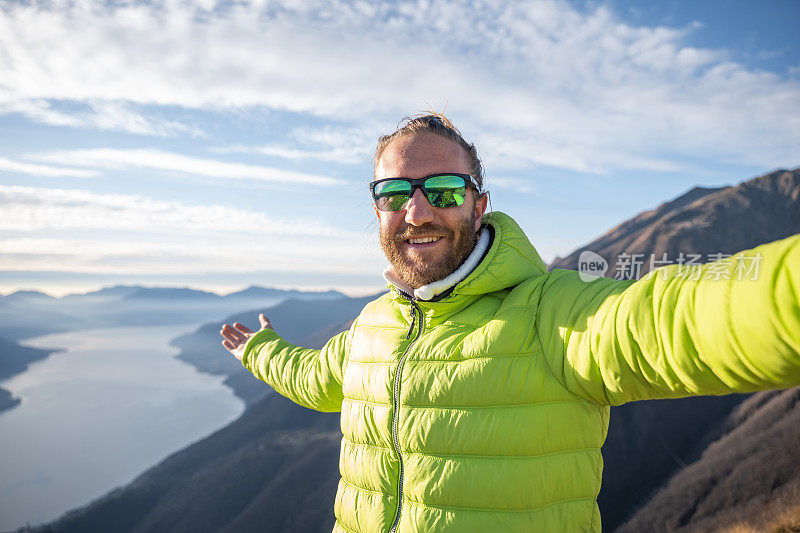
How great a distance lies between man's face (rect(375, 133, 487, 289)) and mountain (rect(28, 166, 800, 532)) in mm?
14919

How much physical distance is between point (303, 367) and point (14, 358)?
215609 millimetres

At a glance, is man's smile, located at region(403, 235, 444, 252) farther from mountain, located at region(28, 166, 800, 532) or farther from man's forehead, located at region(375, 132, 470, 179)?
mountain, located at region(28, 166, 800, 532)

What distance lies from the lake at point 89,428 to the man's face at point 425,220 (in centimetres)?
9567

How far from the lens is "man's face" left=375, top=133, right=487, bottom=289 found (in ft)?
9.46

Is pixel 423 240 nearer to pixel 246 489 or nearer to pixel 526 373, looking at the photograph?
pixel 526 373

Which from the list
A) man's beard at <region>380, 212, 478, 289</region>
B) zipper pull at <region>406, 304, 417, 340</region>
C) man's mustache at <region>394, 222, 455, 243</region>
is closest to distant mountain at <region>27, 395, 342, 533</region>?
zipper pull at <region>406, 304, 417, 340</region>

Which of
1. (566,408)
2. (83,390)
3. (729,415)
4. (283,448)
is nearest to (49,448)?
(83,390)

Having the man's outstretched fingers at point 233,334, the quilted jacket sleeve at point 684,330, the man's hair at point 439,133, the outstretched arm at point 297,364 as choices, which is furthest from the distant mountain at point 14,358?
the quilted jacket sleeve at point 684,330

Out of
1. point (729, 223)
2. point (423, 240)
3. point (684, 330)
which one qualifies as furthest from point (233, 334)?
point (729, 223)

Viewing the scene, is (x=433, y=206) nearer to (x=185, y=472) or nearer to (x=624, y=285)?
(x=624, y=285)

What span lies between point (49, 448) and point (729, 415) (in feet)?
417

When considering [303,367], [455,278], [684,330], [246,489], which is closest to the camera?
[684,330]

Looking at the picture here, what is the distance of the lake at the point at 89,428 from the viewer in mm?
82562

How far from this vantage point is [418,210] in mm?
2906
